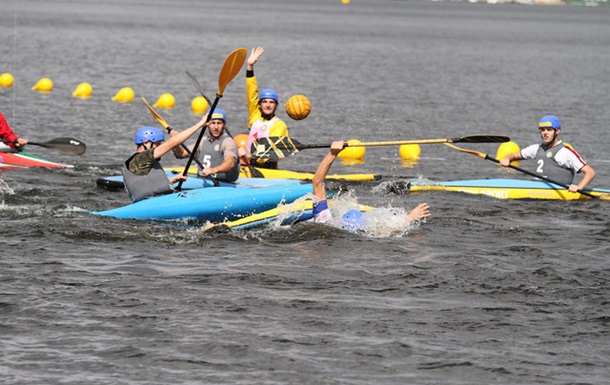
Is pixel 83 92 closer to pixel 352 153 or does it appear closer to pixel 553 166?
pixel 352 153

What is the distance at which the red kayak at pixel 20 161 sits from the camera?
1677 cm

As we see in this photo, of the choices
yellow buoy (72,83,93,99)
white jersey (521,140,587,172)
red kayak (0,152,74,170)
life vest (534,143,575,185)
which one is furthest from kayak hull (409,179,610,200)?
yellow buoy (72,83,93,99)

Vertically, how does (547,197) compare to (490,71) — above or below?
below

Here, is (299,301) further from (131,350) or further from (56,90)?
(56,90)

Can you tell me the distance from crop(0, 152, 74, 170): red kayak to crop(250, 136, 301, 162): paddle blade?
3.39 meters

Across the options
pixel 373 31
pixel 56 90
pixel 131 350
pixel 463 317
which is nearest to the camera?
pixel 131 350

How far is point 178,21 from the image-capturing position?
78.1 m

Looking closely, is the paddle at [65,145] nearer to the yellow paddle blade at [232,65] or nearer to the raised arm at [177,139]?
the yellow paddle blade at [232,65]

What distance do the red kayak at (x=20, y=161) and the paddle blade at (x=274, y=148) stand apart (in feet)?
11.1

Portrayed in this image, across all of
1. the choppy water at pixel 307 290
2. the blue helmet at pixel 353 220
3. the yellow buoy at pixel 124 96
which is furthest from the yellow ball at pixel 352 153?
the yellow buoy at pixel 124 96

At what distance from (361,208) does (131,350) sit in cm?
480

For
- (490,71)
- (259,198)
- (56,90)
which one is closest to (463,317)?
(259,198)

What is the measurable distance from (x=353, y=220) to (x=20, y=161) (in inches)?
270

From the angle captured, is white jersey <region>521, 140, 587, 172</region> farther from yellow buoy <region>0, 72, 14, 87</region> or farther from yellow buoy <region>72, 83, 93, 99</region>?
yellow buoy <region>0, 72, 14, 87</region>
